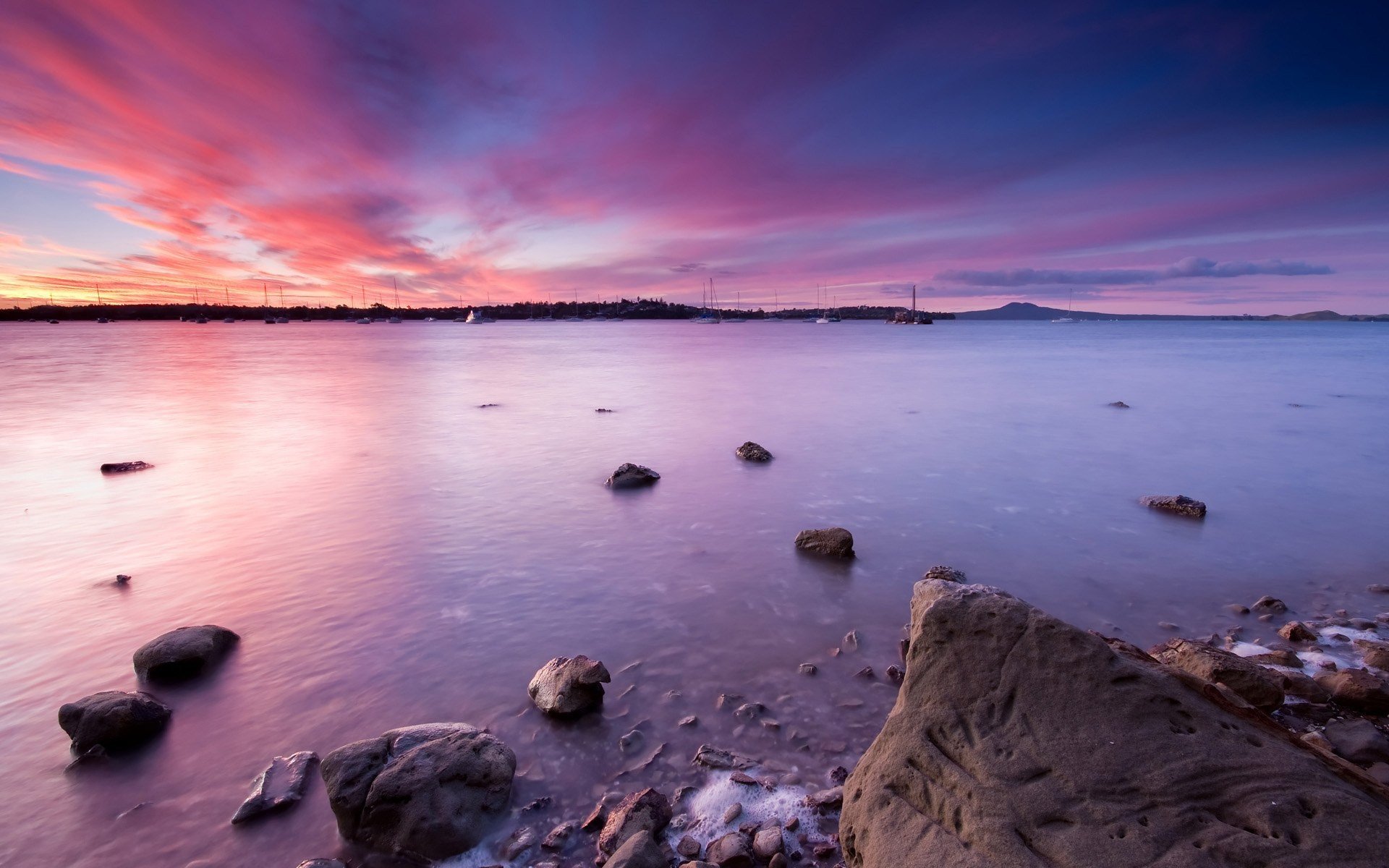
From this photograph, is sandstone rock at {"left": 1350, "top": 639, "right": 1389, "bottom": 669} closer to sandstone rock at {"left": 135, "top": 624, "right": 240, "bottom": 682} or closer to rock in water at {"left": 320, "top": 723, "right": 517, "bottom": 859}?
rock in water at {"left": 320, "top": 723, "right": 517, "bottom": 859}

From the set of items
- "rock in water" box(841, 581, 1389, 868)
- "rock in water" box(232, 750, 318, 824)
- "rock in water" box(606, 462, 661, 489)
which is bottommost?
"rock in water" box(232, 750, 318, 824)

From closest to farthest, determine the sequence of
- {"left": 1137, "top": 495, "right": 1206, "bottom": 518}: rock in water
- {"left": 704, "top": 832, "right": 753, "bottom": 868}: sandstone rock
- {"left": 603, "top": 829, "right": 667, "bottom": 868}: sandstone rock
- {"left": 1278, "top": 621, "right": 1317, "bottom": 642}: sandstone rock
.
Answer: {"left": 603, "top": 829, "right": 667, "bottom": 868}: sandstone rock
{"left": 704, "top": 832, "right": 753, "bottom": 868}: sandstone rock
{"left": 1278, "top": 621, "right": 1317, "bottom": 642}: sandstone rock
{"left": 1137, "top": 495, "right": 1206, "bottom": 518}: rock in water

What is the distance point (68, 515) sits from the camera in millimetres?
10273

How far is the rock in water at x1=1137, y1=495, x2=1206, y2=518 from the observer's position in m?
9.41

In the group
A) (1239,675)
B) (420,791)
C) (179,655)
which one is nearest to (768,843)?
(420,791)

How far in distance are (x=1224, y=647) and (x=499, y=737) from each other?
652 centimetres

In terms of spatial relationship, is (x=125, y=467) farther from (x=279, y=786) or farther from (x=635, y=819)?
(x=635, y=819)

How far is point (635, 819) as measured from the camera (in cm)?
368

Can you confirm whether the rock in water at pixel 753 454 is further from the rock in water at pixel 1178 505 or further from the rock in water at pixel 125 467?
the rock in water at pixel 125 467

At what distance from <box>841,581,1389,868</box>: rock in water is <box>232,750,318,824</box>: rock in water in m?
3.67

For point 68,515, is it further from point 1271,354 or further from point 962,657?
point 1271,354

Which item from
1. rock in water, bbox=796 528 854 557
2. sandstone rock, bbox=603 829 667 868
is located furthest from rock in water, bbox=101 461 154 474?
sandstone rock, bbox=603 829 667 868

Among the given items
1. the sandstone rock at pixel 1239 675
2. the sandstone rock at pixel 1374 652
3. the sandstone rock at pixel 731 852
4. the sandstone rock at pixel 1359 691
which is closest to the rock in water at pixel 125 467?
the sandstone rock at pixel 731 852

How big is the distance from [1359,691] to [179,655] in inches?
386
